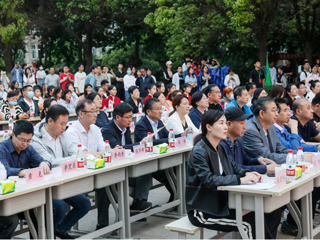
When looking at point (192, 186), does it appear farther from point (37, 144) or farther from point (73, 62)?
point (73, 62)

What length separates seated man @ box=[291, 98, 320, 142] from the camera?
581 centimetres

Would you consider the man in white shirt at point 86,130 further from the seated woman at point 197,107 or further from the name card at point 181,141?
the seated woman at point 197,107

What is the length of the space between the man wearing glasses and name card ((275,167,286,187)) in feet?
6.39

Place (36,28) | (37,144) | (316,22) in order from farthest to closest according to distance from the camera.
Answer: (36,28) < (316,22) < (37,144)

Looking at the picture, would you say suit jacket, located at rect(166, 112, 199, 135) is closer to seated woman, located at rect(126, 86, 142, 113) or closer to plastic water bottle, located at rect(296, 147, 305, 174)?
plastic water bottle, located at rect(296, 147, 305, 174)

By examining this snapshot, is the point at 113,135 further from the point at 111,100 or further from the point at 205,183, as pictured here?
the point at 111,100

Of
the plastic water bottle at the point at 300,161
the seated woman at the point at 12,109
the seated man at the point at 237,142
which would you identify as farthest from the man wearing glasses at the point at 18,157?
the seated woman at the point at 12,109

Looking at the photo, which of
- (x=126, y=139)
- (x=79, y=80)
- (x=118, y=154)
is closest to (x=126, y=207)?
(x=118, y=154)

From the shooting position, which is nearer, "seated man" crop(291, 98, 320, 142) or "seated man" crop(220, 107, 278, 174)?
"seated man" crop(220, 107, 278, 174)

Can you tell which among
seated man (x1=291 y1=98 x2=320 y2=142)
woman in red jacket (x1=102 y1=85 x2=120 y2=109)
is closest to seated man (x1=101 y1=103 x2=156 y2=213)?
seated man (x1=291 y1=98 x2=320 y2=142)

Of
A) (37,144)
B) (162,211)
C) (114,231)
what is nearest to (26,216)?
(37,144)

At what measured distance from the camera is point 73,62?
25484 mm

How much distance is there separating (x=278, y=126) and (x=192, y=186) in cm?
217

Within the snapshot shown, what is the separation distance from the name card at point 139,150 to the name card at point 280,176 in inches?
66.8
